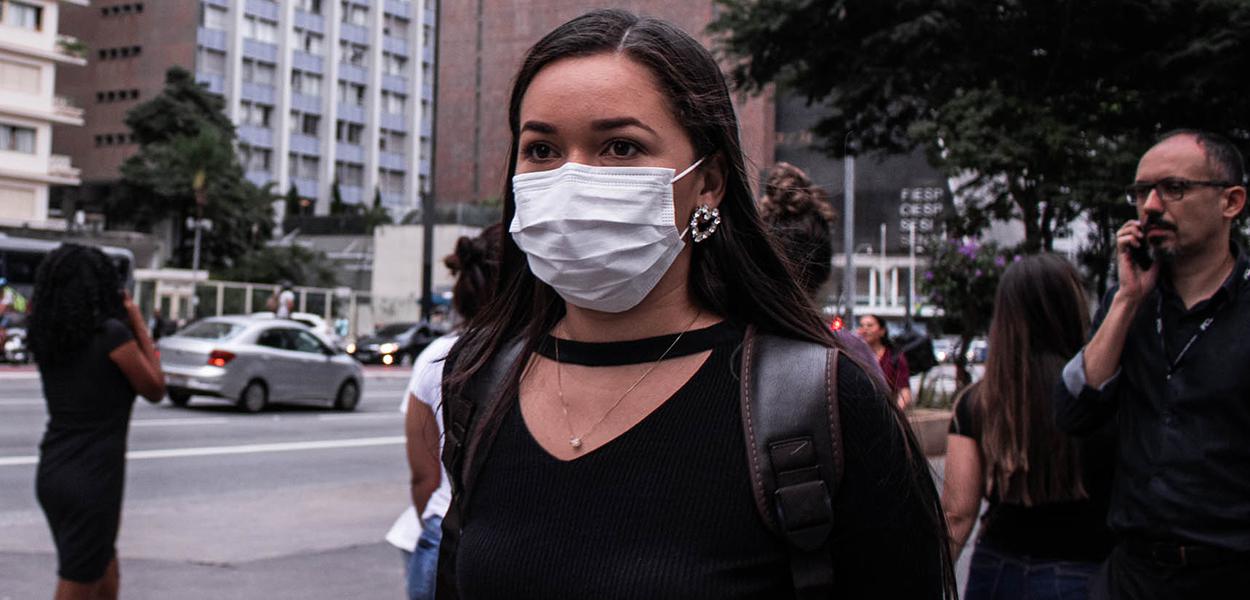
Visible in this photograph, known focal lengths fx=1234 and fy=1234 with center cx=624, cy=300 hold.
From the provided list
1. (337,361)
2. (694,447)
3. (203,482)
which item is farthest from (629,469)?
(337,361)

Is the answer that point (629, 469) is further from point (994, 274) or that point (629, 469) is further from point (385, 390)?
point (385, 390)

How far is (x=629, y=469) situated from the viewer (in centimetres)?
176

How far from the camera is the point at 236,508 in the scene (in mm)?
Answer: 10258

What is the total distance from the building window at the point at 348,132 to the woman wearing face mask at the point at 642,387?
8913 cm

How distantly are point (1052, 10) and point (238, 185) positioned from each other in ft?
200

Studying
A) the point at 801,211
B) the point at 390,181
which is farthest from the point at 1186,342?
the point at 390,181

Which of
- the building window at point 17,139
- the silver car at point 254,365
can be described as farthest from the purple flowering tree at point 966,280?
the building window at point 17,139

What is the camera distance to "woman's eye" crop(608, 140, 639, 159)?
1.84 metres

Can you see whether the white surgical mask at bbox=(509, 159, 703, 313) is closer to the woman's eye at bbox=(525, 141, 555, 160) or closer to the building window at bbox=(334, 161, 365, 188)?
the woman's eye at bbox=(525, 141, 555, 160)

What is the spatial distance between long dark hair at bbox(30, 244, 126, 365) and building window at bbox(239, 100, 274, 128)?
78.0m

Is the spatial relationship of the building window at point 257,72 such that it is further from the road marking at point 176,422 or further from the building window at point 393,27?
the road marking at point 176,422

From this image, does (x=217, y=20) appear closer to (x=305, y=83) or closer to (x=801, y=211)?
(x=305, y=83)

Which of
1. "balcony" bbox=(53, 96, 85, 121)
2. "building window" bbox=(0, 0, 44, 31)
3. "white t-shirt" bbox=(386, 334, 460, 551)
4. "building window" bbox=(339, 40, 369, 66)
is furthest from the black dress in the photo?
"building window" bbox=(339, 40, 369, 66)

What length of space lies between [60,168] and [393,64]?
83.5ft
